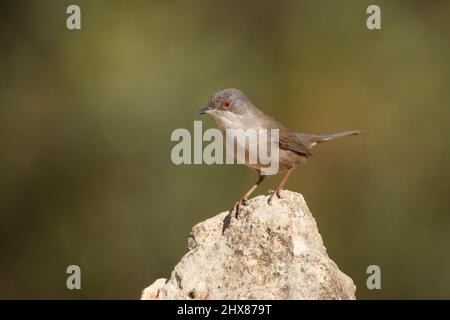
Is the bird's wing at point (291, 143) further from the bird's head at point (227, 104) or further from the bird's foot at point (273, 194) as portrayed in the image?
the bird's foot at point (273, 194)

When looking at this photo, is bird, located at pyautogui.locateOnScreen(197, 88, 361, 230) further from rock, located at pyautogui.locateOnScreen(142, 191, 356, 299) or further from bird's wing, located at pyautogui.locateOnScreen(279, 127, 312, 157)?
rock, located at pyautogui.locateOnScreen(142, 191, 356, 299)

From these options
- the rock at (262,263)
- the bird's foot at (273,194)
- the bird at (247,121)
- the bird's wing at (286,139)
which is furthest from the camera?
the bird's wing at (286,139)

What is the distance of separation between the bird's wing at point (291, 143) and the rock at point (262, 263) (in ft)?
6.21

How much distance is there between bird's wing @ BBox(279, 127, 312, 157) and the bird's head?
1.95ft

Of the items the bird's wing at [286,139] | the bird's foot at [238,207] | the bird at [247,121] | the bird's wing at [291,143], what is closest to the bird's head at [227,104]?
the bird at [247,121]

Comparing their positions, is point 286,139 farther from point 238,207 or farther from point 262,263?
point 262,263

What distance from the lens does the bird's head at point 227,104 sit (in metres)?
7.76

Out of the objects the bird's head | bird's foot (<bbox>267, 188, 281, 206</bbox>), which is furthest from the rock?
the bird's head

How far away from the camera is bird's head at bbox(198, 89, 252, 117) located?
7.76m

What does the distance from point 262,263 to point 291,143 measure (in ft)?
8.58

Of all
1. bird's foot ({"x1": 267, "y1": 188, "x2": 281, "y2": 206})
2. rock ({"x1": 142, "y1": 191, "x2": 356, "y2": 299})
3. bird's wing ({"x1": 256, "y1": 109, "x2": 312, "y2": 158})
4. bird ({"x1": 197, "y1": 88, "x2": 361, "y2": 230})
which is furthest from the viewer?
bird's wing ({"x1": 256, "y1": 109, "x2": 312, "y2": 158})

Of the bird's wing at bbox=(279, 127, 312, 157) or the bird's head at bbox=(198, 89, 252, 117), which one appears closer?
the bird's head at bbox=(198, 89, 252, 117)

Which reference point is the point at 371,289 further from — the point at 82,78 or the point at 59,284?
the point at 82,78

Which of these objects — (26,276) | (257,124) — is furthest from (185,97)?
(257,124)
